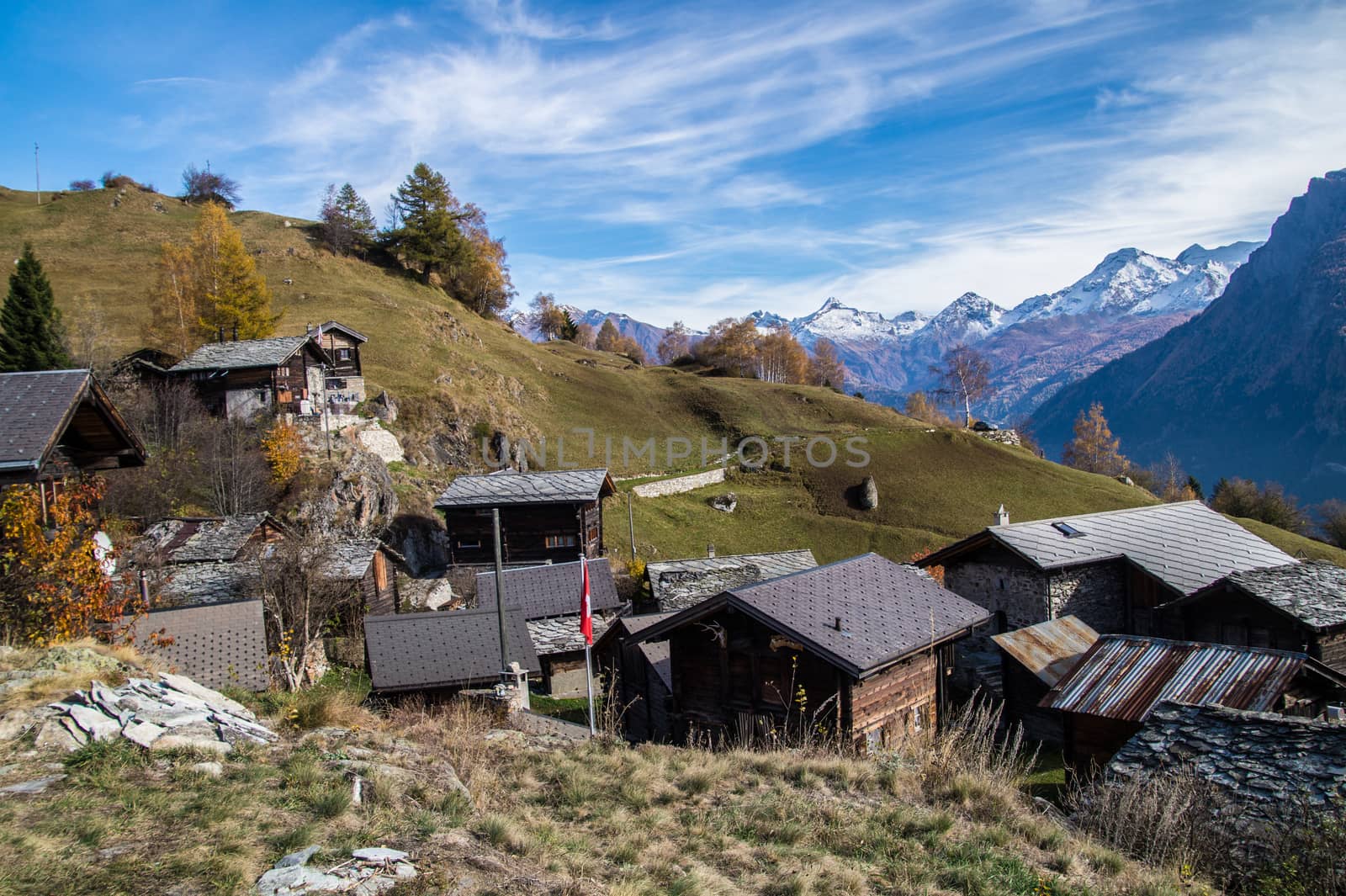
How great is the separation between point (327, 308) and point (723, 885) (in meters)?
75.8

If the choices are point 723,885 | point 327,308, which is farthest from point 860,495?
point 723,885

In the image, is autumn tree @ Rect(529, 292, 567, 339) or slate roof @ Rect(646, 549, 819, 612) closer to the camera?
slate roof @ Rect(646, 549, 819, 612)

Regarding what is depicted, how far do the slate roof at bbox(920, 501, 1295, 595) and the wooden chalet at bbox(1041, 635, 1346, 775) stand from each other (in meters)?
10.5

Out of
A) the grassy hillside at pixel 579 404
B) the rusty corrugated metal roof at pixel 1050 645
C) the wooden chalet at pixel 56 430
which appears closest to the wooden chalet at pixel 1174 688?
the rusty corrugated metal roof at pixel 1050 645

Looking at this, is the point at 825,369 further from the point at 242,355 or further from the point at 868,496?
the point at 242,355

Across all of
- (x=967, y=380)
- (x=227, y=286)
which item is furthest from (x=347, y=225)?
(x=967, y=380)

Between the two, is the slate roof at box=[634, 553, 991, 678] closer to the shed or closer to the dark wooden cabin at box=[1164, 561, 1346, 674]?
the shed

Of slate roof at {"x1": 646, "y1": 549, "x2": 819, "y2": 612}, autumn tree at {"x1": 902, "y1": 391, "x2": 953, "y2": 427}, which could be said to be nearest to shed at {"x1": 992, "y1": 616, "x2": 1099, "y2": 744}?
slate roof at {"x1": 646, "y1": 549, "x2": 819, "y2": 612}

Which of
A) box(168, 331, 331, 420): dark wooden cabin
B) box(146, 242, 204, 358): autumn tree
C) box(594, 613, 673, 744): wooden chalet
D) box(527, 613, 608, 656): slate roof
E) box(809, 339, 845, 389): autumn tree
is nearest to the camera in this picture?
box(594, 613, 673, 744): wooden chalet

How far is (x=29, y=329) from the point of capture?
1745 inches

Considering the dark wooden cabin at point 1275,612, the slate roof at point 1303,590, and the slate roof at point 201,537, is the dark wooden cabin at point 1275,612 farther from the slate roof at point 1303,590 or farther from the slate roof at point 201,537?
the slate roof at point 201,537

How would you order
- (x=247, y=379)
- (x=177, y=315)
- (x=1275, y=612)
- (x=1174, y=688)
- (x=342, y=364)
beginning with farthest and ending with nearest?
(x=177, y=315) → (x=342, y=364) → (x=247, y=379) → (x=1275, y=612) → (x=1174, y=688)

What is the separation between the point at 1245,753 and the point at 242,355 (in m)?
49.4

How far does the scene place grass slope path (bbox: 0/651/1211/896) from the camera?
5812 millimetres
